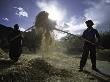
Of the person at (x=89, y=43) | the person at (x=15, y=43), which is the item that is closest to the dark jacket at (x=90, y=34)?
the person at (x=89, y=43)

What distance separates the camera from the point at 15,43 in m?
14.7

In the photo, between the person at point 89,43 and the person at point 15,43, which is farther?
the person at point 15,43

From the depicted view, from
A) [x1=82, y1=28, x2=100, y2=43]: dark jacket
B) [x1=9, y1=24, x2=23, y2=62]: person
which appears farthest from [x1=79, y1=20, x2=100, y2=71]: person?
[x1=9, y1=24, x2=23, y2=62]: person

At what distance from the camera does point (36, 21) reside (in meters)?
14.9

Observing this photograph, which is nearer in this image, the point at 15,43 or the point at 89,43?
the point at 89,43

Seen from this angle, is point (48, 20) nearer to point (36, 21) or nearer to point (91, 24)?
point (36, 21)

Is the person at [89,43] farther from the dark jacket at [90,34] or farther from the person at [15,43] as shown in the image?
the person at [15,43]

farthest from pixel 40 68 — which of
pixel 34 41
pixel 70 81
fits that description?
pixel 34 41

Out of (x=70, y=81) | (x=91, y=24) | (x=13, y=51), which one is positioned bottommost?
(x=70, y=81)

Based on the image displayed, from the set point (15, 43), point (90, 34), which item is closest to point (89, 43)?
point (90, 34)

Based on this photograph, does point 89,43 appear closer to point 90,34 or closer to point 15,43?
point 90,34

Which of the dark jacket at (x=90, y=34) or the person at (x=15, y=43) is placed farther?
the person at (x=15, y=43)

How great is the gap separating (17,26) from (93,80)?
7.01 m

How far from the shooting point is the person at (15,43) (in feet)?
47.5
